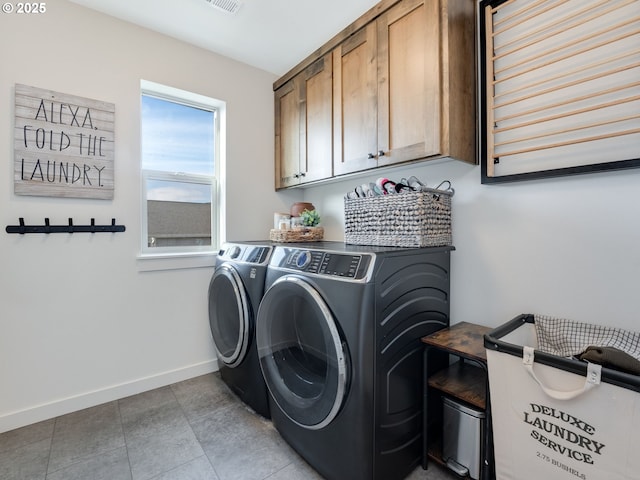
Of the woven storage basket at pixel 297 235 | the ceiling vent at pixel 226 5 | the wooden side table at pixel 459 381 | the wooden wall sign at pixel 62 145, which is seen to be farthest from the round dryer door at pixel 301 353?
the ceiling vent at pixel 226 5

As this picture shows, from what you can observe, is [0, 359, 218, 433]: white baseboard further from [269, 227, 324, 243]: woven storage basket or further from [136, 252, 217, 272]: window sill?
[269, 227, 324, 243]: woven storage basket

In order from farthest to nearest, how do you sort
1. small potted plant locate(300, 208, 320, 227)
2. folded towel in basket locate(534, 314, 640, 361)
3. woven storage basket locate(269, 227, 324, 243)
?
small potted plant locate(300, 208, 320, 227) → woven storage basket locate(269, 227, 324, 243) → folded towel in basket locate(534, 314, 640, 361)

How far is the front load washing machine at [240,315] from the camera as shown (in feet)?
5.60

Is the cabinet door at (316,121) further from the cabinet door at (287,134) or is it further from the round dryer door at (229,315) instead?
the round dryer door at (229,315)

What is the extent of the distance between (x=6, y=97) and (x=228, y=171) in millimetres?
1288

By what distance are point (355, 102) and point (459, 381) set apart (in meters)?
1.64

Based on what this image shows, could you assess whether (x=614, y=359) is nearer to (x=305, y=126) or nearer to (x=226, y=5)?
(x=305, y=126)

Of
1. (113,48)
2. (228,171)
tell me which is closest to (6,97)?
(113,48)

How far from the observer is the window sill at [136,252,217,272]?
2.07 m

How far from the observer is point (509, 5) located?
144 centimetres

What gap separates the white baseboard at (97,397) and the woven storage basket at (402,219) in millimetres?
1625

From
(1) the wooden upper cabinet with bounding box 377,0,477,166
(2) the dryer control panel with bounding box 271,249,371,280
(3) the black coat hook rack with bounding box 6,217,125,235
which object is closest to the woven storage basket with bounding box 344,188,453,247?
(1) the wooden upper cabinet with bounding box 377,0,477,166

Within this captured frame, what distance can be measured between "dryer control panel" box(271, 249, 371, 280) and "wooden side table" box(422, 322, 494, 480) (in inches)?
20.4

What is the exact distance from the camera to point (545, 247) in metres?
1.36
